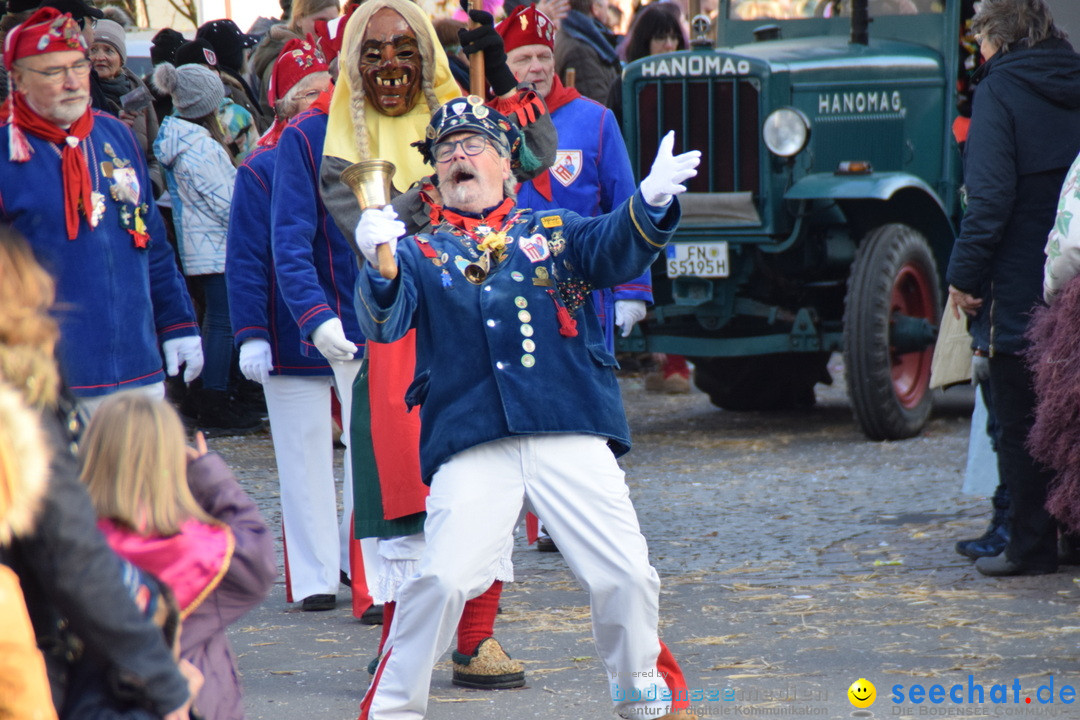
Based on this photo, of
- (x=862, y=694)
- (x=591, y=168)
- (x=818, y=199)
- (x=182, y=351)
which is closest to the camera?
(x=862, y=694)

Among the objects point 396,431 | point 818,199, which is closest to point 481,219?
point 396,431

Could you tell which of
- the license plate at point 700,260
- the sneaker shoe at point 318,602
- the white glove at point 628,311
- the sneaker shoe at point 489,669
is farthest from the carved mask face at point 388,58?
the license plate at point 700,260

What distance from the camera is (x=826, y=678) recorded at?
4418mm

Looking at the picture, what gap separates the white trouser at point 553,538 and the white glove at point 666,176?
24.9 inches

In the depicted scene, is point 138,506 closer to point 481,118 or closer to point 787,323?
point 481,118

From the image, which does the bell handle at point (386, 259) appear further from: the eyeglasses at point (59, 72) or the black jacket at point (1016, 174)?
the black jacket at point (1016, 174)

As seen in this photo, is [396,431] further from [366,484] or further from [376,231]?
[376,231]

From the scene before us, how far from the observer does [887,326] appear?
8.52m

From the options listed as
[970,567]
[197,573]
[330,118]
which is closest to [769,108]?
[970,567]

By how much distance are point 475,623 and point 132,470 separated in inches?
75.3

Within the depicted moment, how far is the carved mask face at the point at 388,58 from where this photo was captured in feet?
15.6

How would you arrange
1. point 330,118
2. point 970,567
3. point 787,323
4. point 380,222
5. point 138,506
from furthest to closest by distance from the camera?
point 787,323, point 970,567, point 330,118, point 380,222, point 138,506

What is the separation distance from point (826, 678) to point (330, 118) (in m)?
2.30

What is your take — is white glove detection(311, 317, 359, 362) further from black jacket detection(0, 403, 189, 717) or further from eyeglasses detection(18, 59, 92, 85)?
black jacket detection(0, 403, 189, 717)
